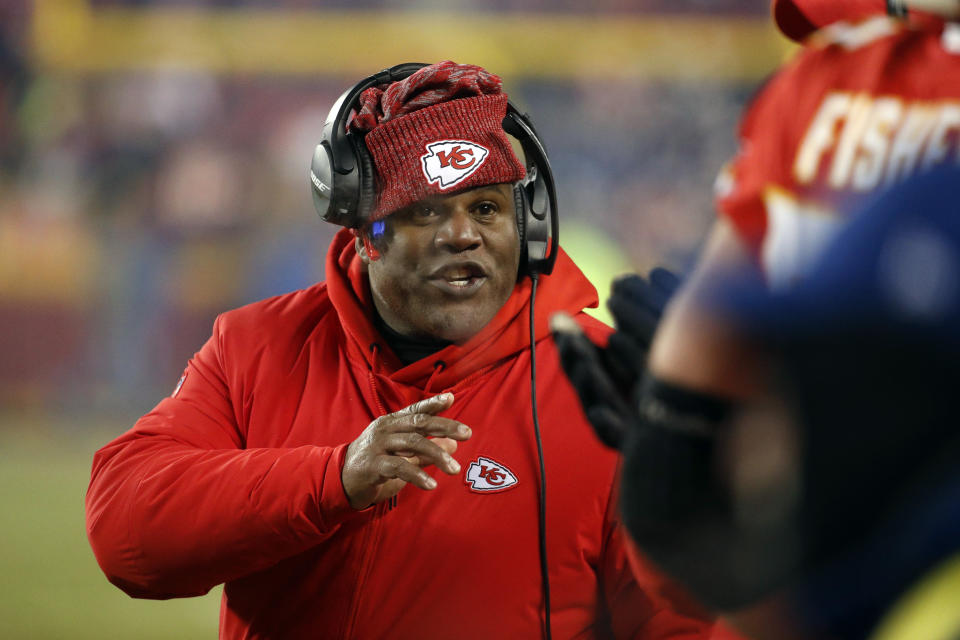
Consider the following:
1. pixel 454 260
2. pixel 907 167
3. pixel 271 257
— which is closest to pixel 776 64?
pixel 271 257

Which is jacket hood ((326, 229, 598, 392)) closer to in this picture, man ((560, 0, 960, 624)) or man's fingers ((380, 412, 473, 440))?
man's fingers ((380, 412, 473, 440))

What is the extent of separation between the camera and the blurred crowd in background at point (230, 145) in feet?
21.2

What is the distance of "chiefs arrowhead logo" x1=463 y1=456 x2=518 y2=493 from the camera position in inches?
53.5

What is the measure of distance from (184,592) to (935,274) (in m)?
1.13

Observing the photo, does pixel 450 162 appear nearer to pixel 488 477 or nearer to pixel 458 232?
pixel 458 232

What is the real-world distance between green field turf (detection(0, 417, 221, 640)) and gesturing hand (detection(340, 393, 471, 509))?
2.10 meters

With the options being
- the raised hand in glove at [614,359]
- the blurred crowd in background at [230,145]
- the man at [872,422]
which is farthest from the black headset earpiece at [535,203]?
the blurred crowd in background at [230,145]

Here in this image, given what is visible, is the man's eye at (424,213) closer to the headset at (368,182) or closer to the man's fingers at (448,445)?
the headset at (368,182)

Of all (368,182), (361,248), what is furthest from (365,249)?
(368,182)

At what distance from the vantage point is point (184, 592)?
1.39 metres

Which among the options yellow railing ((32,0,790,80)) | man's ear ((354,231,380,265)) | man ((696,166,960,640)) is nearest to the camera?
man ((696,166,960,640))

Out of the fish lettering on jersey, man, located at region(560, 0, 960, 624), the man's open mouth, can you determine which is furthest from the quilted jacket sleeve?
the fish lettering on jersey

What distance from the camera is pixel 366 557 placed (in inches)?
52.5

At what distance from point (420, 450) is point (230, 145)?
19.8 feet
